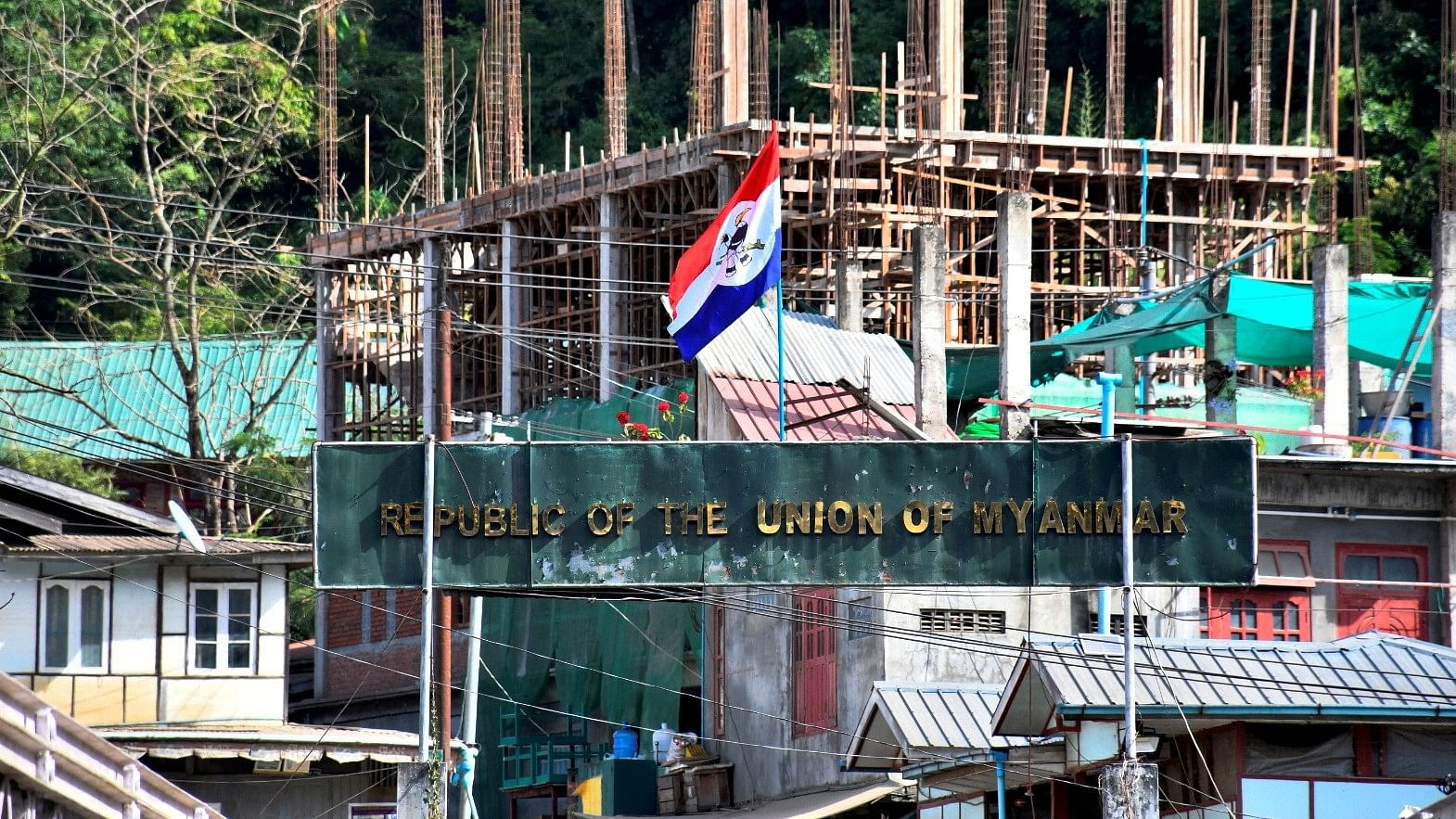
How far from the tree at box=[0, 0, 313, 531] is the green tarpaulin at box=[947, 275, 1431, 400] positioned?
16247 millimetres

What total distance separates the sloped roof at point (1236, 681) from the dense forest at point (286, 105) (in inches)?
788

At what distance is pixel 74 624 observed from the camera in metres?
30.3

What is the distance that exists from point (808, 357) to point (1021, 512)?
12249 mm

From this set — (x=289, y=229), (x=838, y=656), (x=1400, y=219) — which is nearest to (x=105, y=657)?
(x=838, y=656)

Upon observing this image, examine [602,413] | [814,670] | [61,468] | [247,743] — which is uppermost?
[602,413]

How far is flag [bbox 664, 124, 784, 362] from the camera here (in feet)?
84.7

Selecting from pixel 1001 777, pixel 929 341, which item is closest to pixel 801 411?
pixel 929 341

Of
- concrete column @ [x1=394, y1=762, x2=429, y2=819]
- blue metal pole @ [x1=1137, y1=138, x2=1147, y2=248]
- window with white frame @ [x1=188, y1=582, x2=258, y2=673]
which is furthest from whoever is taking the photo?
blue metal pole @ [x1=1137, y1=138, x2=1147, y2=248]

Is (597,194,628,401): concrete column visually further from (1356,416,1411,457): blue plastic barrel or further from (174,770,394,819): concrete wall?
(1356,416,1411,457): blue plastic barrel

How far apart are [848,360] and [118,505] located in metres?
10.4

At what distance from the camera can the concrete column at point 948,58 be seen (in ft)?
126

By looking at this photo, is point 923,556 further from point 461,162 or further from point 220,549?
point 461,162

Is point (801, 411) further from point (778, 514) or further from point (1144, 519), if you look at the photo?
point (1144, 519)

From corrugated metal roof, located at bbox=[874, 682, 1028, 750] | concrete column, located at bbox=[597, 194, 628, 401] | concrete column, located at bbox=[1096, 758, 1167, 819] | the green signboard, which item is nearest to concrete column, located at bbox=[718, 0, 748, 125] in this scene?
concrete column, located at bbox=[597, 194, 628, 401]
